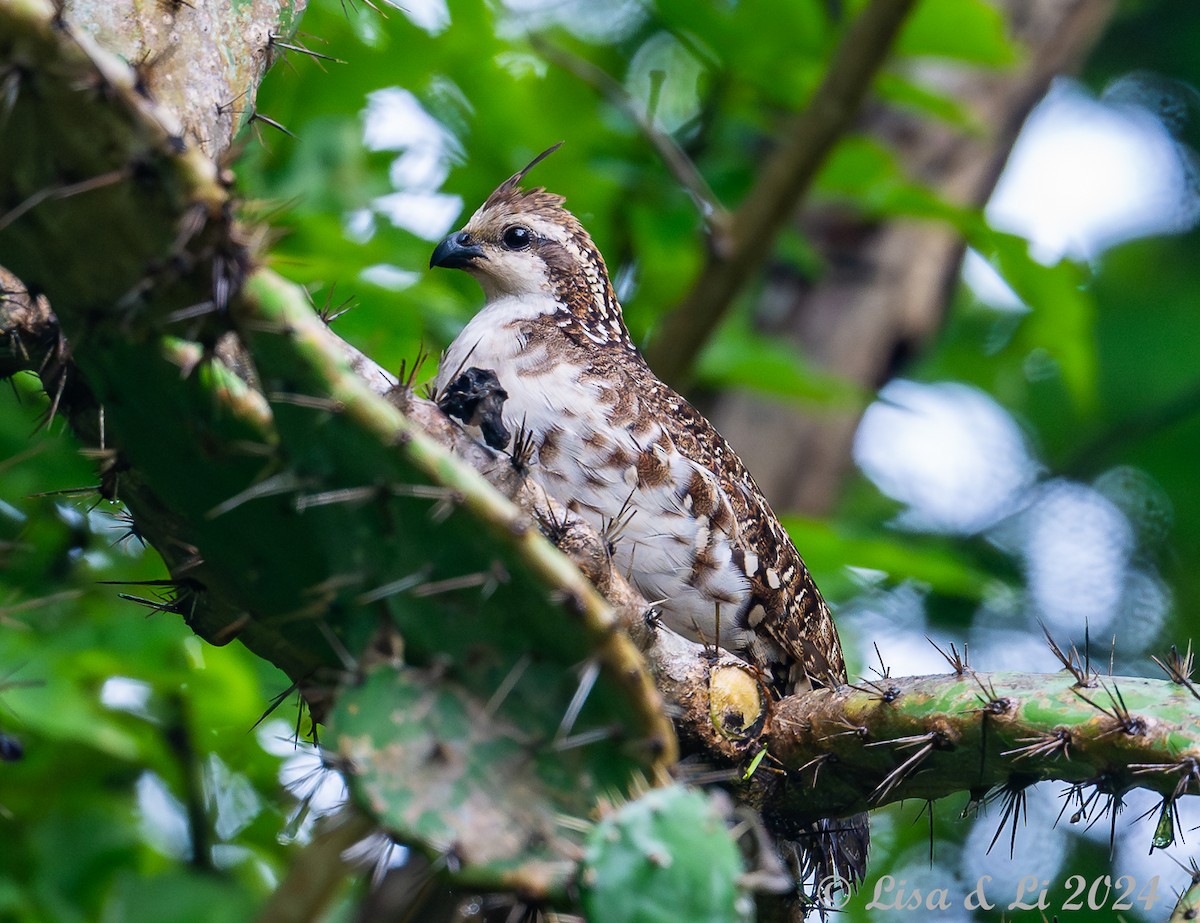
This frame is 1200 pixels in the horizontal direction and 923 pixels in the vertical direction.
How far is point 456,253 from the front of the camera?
16.3 ft

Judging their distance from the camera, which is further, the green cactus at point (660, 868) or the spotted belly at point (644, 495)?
the spotted belly at point (644, 495)

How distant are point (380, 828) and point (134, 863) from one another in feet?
10.6

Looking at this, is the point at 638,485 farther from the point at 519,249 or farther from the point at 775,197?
the point at 775,197

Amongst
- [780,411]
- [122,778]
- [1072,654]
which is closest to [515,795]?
[1072,654]

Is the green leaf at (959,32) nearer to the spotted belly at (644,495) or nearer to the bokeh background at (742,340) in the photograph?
the bokeh background at (742,340)

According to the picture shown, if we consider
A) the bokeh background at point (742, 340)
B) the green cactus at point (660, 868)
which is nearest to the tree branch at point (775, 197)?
the bokeh background at point (742, 340)

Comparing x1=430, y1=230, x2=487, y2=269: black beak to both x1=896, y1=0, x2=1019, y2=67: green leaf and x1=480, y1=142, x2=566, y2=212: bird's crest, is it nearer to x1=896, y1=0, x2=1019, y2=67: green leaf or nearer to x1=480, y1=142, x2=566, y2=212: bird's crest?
x1=480, y1=142, x2=566, y2=212: bird's crest

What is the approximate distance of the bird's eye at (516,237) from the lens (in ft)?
16.5

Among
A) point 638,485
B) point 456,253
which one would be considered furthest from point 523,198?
point 638,485

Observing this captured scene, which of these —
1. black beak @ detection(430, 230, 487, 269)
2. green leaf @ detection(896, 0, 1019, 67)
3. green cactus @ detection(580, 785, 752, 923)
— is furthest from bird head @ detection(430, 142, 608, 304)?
green cactus @ detection(580, 785, 752, 923)

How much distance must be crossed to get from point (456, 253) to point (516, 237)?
0.25 m

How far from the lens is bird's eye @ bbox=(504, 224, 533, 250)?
503cm

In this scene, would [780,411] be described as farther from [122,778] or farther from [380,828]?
[380,828]

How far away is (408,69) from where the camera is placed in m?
5.35
